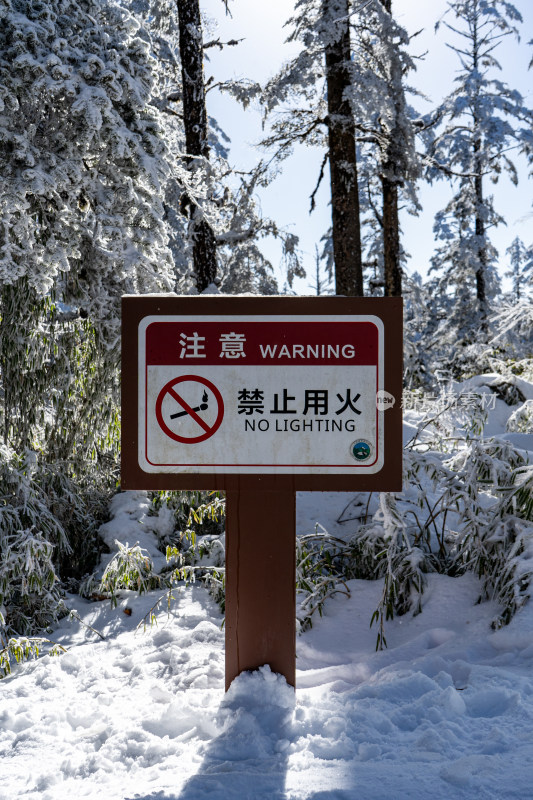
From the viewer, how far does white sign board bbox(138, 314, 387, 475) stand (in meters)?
2.63

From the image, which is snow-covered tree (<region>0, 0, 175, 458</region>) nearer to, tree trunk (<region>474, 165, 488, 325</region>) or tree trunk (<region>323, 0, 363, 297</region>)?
tree trunk (<region>323, 0, 363, 297</region>)

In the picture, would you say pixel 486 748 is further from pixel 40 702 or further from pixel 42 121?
pixel 42 121

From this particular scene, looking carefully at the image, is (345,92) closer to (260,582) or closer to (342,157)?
(342,157)

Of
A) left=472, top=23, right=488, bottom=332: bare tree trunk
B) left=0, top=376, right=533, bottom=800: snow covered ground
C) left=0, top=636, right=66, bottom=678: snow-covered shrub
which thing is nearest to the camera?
left=0, top=376, right=533, bottom=800: snow covered ground

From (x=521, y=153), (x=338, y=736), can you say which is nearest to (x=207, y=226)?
(x=338, y=736)

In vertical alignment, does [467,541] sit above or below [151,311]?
below

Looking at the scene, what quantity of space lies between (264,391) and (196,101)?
6.20m

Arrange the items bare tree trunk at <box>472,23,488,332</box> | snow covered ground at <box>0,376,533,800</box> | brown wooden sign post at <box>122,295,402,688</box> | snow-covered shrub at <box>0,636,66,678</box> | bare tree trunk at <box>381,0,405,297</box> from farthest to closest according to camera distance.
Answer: bare tree trunk at <box>472,23,488,332</box>, bare tree trunk at <box>381,0,405,297</box>, snow-covered shrub at <box>0,636,66,678</box>, brown wooden sign post at <box>122,295,402,688</box>, snow covered ground at <box>0,376,533,800</box>

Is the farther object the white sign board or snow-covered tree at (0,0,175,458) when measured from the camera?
snow-covered tree at (0,0,175,458)


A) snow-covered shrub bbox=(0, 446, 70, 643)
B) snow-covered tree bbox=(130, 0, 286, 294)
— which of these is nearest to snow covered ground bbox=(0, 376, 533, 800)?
snow-covered shrub bbox=(0, 446, 70, 643)

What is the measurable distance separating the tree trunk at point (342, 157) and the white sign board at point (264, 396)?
17.2 feet

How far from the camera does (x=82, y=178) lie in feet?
14.6

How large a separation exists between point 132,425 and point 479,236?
17889mm

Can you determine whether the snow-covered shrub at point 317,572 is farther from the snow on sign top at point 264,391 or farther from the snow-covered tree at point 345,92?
the snow-covered tree at point 345,92
